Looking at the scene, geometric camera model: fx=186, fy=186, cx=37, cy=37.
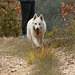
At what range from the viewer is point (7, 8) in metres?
12.1

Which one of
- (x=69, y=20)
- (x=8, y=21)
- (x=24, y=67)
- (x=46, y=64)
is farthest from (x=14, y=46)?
(x=8, y=21)

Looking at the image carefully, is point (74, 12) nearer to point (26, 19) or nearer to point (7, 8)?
point (26, 19)

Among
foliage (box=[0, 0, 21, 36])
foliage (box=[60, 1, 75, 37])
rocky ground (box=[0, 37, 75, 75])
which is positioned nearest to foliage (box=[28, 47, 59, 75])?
rocky ground (box=[0, 37, 75, 75])

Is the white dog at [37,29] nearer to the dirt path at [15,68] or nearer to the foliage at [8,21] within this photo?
the dirt path at [15,68]

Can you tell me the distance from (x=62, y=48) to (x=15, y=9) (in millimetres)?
7331

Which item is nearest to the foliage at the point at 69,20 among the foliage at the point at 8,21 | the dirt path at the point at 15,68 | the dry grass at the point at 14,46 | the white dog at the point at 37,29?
the white dog at the point at 37,29

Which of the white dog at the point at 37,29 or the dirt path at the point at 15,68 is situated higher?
the white dog at the point at 37,29

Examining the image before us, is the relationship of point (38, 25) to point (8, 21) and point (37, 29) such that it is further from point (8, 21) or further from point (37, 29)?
point (8, 21)

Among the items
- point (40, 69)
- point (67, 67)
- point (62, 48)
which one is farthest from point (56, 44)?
point (40, 69)

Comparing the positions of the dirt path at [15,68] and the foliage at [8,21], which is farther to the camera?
the foliage at [8,21]

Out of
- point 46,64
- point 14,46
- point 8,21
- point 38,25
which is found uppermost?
point 38,25

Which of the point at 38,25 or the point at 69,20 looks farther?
the point at 69,20

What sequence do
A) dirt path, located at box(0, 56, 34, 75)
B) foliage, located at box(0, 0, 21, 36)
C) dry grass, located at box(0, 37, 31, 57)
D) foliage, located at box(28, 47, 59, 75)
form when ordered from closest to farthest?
1. foliage, located at box(28, 47, 59, 75)
2. dirt path, located at box(0, 56, 34, 75)
3. dry grass, located at box(0, 37, 31, 57)
4. foliage, located at box(0, 0, 21, 36)

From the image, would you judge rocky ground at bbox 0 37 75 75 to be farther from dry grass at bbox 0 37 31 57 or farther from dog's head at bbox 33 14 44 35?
dry grass at bbox 0 37 31 57
